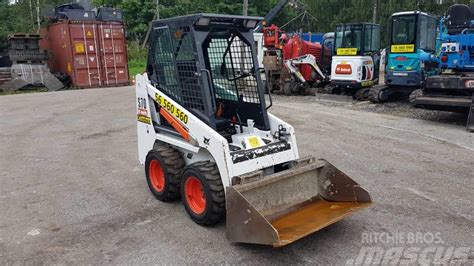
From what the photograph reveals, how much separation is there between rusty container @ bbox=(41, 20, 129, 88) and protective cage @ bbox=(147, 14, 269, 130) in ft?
42.3

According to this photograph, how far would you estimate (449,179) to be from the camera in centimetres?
559

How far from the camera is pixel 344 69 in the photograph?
13547 mm

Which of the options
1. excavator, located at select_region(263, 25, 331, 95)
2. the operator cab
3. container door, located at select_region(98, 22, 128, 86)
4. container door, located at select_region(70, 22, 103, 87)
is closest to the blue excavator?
the operator cab

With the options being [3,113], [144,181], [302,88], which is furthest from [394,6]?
[144,181]

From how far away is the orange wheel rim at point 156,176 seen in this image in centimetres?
498

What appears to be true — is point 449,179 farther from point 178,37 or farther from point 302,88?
point 302,88

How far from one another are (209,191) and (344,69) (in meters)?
10.7

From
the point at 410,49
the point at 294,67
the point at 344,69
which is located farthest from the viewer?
the point at 294,67

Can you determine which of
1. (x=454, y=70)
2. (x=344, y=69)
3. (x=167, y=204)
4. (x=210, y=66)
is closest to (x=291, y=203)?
(x=167, y=204)

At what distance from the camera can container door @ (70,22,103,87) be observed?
54.3 feet

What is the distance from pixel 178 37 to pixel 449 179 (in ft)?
13.3

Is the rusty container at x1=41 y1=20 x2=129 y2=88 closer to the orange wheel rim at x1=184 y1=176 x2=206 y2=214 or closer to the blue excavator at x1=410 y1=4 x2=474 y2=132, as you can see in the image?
the blue excavator at x1=410 y1=4 x2=474 y2=132

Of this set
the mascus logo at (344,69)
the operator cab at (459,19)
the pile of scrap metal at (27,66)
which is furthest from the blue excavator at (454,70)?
the pile of scrap metal at (27,66)

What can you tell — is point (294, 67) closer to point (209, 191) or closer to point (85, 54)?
point (85, 54)
